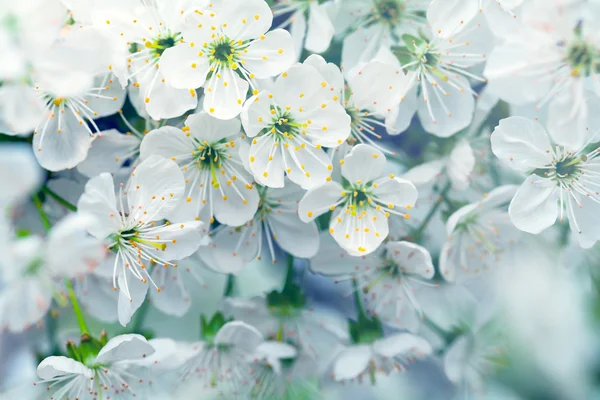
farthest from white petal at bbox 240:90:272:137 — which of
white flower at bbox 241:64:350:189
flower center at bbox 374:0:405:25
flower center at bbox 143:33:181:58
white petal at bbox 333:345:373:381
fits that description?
white petal at bbox 333:345:373:381

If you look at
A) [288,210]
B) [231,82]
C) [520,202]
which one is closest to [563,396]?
[520,202]

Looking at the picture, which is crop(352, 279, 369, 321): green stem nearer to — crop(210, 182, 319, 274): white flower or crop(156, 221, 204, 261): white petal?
crop(210, 182, 319, 274): white flower

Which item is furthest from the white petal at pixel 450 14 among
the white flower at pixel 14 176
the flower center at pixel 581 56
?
the white flower at pixel 14 176

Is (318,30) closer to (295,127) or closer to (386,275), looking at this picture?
(295,127)

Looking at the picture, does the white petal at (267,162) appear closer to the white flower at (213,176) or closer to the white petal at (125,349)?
the white flower at (213,176)

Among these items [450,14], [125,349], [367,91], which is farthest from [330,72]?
[125,349]

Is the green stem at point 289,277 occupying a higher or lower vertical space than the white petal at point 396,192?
lower
